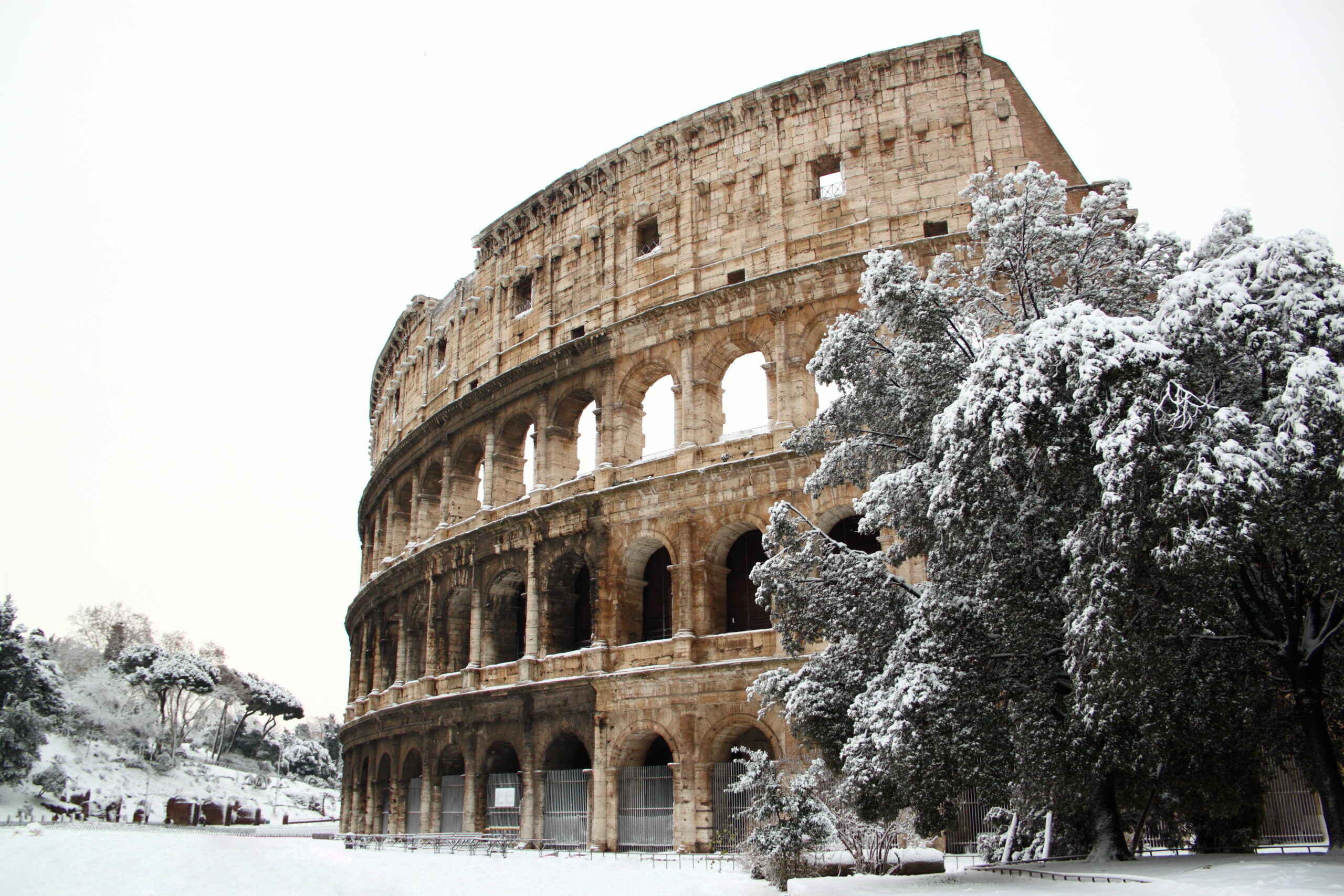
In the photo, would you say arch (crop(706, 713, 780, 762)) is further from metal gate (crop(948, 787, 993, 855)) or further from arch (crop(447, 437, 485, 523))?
arch (crop(447, 437, 485, 523))

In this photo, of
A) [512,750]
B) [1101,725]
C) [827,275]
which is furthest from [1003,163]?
[512,750]

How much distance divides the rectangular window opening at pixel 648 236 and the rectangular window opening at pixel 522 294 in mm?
3103

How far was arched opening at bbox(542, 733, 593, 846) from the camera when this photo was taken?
16875 millimetres

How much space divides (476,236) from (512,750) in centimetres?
1142

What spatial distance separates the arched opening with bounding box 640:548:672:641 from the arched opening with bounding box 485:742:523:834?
352 centimetres

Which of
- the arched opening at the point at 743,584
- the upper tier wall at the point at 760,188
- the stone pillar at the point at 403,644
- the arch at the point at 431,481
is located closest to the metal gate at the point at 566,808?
the arched opening at the point at 743,584

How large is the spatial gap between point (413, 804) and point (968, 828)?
12344 millimetres

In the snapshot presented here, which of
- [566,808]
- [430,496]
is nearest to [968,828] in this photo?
[566,808]

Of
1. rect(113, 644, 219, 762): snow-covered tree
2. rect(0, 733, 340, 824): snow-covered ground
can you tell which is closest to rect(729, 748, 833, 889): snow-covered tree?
rect(0, 733, 340, 824): snow-covered ground

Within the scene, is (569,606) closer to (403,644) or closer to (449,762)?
(449,762)

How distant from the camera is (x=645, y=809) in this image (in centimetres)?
1612

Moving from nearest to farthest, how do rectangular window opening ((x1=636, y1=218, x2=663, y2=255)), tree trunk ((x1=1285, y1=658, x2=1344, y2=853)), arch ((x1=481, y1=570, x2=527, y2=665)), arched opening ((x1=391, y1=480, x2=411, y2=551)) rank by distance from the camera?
tree trunk ((x1=1285, y1=658, x2=1344, y2=853))
rectangular window opening ((x1=636, y1=218, x2=663, y2=255))
arch ((x1=481, y1=570, x2=527, y2=665))
arched opening ((x1=391, y1=480, x2=411, y2=551))

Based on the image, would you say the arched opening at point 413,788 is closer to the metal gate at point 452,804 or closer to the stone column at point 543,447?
the metal gate at point 452,804

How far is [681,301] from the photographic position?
711 inches
